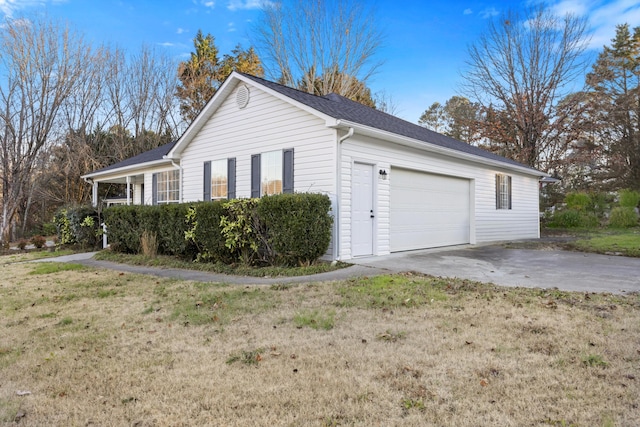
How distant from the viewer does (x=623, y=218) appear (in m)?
18.7

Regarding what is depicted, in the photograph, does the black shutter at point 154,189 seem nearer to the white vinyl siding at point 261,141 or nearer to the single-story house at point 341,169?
the single-story house at point 341,169

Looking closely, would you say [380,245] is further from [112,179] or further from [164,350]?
[112,179]

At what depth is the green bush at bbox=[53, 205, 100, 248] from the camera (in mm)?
13086

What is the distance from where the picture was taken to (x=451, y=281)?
6227 millimetres

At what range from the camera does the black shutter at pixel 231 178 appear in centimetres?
1059

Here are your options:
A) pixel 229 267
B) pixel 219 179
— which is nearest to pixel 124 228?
pixel 219 179

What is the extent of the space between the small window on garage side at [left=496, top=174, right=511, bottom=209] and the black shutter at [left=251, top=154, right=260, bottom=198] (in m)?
8.66

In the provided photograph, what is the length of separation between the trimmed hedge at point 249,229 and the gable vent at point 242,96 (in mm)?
2957

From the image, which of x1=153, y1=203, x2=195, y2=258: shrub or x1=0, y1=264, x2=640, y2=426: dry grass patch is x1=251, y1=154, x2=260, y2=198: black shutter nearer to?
x1=153, y1=203, x2=195, y2=258: shrub

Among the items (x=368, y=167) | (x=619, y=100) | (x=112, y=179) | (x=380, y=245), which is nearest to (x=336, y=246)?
(x=380, y=245)

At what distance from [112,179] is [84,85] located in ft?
27.0

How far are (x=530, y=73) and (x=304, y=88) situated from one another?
12.9 m

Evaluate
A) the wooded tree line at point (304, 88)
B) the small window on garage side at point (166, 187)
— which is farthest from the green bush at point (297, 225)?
the wooded tree line at point (304, 88)

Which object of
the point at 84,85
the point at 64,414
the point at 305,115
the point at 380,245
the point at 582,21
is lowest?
the point at 64,414
